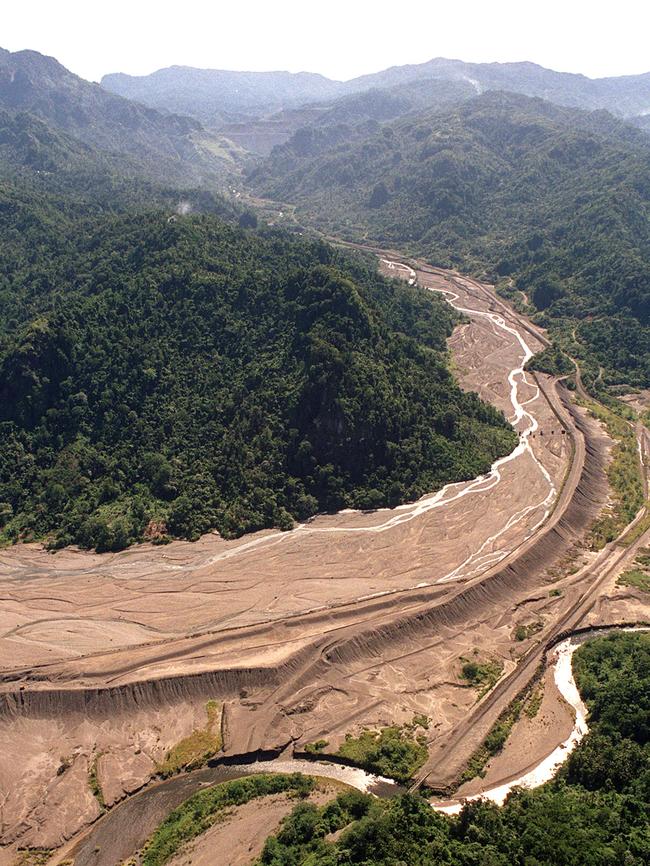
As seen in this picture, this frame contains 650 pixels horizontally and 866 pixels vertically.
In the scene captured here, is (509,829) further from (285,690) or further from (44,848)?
(44,848)

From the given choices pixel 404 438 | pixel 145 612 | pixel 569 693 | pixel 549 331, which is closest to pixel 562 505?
pixel 404 438

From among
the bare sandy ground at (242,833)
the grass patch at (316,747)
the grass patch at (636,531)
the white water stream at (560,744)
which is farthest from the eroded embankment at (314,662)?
the white water stream at (560,744)

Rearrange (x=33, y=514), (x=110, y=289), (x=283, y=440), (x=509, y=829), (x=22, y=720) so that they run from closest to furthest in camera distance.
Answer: (x=509, y=829) → (x=22, y=720) → (x=33, y=514) → (x=283, y=440) → (x=110, y=289)

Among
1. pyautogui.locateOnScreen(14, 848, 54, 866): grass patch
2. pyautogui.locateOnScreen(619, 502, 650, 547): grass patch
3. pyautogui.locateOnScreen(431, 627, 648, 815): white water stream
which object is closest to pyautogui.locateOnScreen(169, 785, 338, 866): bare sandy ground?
pyautogui.locateOnScreen(14, 848, 54, 866): grass patch

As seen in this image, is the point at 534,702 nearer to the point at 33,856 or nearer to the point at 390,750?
the point at 390,750

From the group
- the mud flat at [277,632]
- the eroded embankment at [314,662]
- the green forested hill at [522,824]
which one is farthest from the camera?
the eroded embankment at [314,662]

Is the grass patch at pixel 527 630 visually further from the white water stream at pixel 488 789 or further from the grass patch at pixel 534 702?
the white water stream at pixel 488 789

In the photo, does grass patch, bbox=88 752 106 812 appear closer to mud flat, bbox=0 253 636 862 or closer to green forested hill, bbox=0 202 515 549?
mud flat, bbox=0 253 636 862
